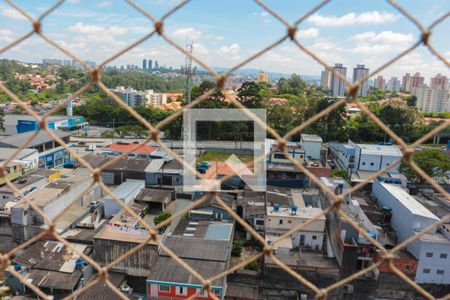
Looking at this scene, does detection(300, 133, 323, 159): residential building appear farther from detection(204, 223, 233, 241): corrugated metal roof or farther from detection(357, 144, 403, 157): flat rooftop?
detection(204, 223, 233, 241): corrugated metal roof

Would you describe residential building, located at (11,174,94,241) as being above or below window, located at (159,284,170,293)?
above

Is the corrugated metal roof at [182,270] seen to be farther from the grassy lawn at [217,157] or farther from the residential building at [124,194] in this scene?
the grassy lawn at [217,157]

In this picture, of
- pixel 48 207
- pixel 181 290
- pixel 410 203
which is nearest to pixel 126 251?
pixel 181 290

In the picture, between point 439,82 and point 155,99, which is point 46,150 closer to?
point 155,99

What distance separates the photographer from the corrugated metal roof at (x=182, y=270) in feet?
12.4

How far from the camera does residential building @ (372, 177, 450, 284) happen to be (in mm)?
4441

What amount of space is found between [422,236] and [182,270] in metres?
2.64

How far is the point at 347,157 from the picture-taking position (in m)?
9.41

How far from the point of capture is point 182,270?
12.7ft

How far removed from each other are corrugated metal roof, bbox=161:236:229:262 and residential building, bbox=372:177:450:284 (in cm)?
225

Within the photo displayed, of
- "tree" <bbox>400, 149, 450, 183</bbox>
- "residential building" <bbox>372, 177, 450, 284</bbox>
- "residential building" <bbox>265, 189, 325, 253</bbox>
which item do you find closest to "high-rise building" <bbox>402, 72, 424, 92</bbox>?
"tree" <bbox>400, 149, 450, 183</bbox>

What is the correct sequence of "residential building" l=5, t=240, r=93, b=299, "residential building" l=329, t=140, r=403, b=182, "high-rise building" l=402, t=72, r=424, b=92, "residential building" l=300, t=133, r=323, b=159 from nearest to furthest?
1. "residential building" l=5, t=240, r=93, b=299
2. "residential building" l=329, t=140, r=403, b=182
3. "residential building" l=300, t=133, r=323, b=159
4. "high-rise building" l=402, t=72, r=424, b=92

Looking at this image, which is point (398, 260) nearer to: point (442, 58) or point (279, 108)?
point (442, 58)

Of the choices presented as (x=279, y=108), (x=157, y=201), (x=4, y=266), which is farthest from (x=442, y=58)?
(x=279, y=108)
